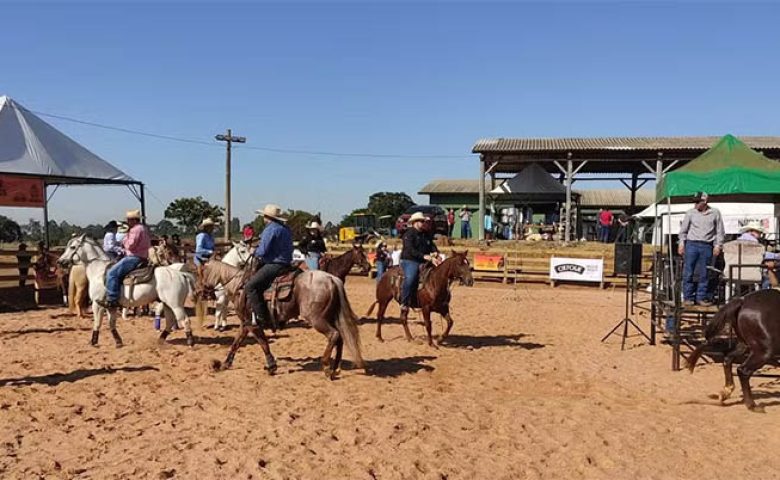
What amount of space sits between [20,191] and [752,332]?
18392 mm

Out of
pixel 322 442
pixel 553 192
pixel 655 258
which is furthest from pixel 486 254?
pixel 322 442

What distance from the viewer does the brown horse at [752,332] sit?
6.87 meters

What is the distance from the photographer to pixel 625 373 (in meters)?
8.87

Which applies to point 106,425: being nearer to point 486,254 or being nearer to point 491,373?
point 491,373

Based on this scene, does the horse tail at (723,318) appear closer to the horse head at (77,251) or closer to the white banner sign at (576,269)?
the horse head at (77,251)

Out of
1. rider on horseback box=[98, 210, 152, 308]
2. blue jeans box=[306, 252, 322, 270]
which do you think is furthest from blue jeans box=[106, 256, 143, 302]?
blue jeans box=[306, 252, 322, 270]

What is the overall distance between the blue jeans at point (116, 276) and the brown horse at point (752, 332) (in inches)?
361

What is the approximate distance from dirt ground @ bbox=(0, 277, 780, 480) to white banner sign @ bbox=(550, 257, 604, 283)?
11.8m

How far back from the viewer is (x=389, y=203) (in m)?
67.1

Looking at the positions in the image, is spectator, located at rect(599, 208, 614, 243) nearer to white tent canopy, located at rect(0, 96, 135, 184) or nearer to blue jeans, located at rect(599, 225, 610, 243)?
blue jeans, located at rect(599, 225, 610, 243)

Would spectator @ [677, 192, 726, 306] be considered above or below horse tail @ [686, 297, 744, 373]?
above

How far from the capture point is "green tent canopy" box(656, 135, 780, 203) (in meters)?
10.1

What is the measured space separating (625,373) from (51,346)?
9471 millimetres

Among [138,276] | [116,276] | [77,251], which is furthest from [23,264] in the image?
[138,276]
